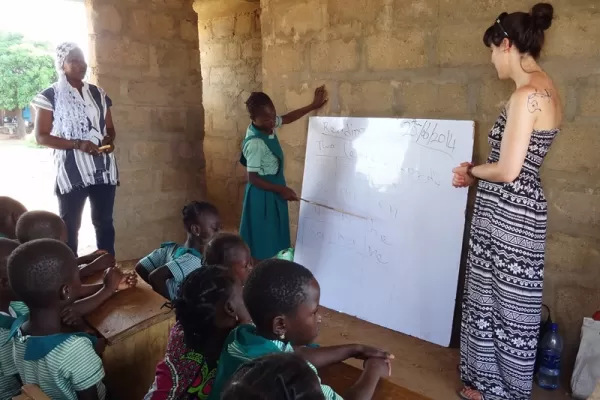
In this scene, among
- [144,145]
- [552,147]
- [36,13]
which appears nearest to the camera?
[552,147]

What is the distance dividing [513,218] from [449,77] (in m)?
0.99

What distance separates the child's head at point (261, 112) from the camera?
301 centimetres

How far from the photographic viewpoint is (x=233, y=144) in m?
5.74

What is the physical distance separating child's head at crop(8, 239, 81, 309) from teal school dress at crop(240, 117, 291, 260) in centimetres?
162

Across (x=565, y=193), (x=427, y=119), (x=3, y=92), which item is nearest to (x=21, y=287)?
(x=427, y=119)

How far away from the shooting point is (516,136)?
2012 millimetres

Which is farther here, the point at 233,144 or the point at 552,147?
the point at 233,144

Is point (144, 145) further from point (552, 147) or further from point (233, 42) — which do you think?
point (552, 147)

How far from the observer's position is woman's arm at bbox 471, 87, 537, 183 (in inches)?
79.0

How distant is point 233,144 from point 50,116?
2.76m

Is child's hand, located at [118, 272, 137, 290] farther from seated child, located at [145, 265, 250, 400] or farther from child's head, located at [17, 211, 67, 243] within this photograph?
seated child, located at [145, 265, 250, 400]

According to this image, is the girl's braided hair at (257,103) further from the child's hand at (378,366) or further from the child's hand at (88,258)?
the child's hand at (378,366)

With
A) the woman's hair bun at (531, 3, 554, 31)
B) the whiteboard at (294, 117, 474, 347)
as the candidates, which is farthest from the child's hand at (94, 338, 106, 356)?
the woman's hair bun at (531, 3, 554, 31)

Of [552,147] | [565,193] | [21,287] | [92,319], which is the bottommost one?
[92,319]
